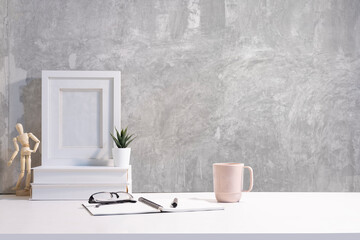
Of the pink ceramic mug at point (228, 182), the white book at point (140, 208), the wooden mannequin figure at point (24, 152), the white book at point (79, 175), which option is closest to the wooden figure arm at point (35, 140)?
the wooden mannequin figure at point (24, 152)

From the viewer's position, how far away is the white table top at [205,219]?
2.93ft

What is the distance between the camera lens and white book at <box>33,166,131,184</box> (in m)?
1.32

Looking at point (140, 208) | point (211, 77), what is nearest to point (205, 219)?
point (140, 208)

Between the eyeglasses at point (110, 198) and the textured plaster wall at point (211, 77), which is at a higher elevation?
the textured plaster wall at point (211, 77)

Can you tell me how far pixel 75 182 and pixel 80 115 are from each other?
0.27m

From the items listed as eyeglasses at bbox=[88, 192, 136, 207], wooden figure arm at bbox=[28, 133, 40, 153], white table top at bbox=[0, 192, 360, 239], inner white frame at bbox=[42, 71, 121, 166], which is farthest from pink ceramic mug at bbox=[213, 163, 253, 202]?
wooden figure arm at bbox=[28, 133, 40, 153]

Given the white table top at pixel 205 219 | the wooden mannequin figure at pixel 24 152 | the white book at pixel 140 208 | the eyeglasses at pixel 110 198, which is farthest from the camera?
the wooden mannequin figure at pixel 24 152

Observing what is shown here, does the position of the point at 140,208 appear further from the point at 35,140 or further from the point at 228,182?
the point at 35,140

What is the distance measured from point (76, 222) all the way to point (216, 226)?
0.32m

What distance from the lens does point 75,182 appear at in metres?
1.32

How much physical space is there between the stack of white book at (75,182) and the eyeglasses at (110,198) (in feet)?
0.12

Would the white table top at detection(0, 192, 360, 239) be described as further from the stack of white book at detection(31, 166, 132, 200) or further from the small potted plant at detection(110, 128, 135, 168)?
the small potted plant at detection(110, 128, 135, 168)

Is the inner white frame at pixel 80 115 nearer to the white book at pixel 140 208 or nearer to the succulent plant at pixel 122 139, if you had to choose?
the succulent plant at pixel 122 139

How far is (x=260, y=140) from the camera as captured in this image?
1555mm
